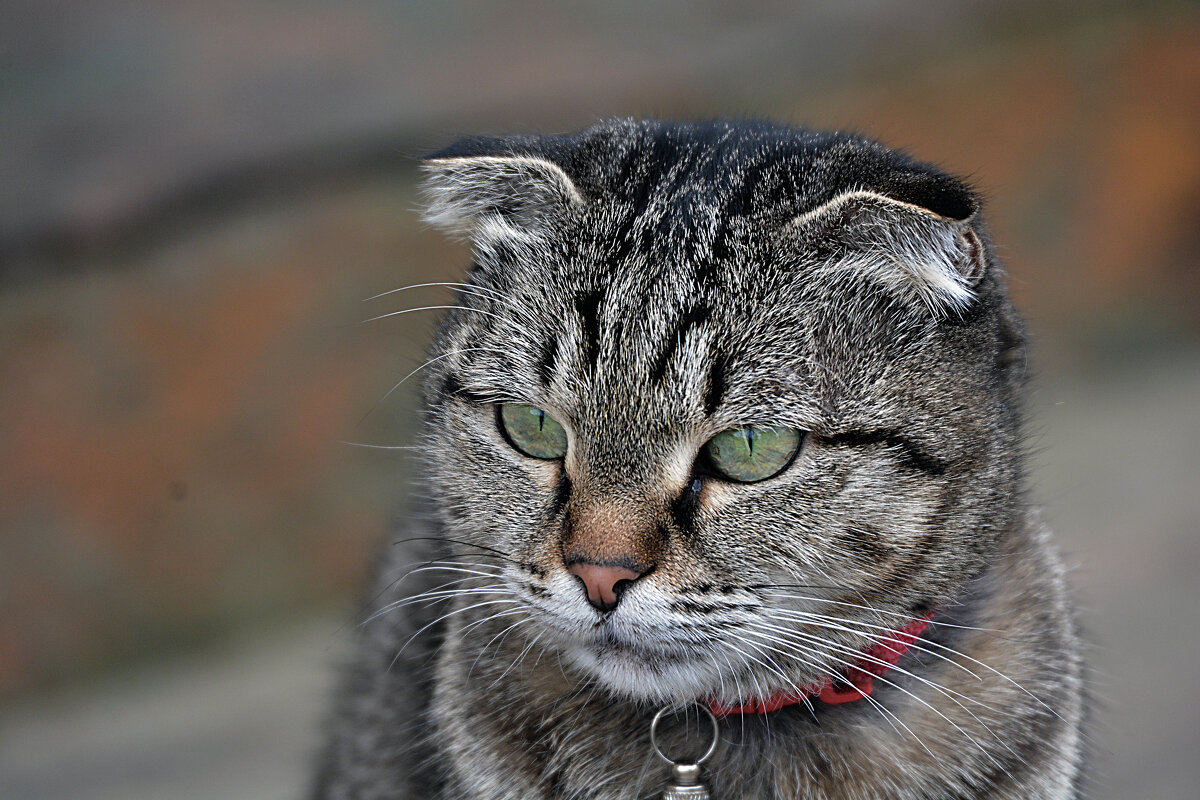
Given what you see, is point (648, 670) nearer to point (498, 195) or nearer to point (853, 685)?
point (853, 685)

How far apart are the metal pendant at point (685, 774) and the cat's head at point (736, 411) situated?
86 millimetres

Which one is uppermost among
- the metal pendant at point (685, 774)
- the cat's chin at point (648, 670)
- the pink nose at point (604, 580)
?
the pink nose at point (604, 580)

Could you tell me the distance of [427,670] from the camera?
2273 mm

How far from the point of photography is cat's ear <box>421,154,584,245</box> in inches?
72.7

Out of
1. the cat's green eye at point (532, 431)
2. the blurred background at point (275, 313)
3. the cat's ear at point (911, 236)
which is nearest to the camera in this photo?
the cat's ear at point (911, 236)

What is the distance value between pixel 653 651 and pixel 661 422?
33 centimetres

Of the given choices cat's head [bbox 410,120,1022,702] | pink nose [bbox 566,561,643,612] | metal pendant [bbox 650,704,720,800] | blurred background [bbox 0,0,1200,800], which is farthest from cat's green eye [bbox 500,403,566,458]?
blurred background [bbox 0,0,1200,800]

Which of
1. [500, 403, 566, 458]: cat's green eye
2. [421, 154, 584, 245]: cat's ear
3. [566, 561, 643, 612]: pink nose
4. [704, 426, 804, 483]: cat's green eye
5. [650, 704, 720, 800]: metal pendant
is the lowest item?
[650, 704, 720, 800]: metal pendant

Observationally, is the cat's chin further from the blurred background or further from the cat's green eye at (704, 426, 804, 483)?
the blurred background

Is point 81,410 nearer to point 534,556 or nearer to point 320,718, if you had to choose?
point 320,718

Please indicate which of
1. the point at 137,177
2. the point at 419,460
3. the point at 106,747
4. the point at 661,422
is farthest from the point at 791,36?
the point at 106,747

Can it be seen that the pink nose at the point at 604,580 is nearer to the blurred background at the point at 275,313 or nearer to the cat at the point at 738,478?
the cat at the point at 738,478

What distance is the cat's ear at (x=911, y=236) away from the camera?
1577mm

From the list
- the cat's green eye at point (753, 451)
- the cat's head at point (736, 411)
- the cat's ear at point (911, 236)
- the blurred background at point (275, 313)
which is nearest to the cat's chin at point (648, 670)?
the cat's head at point (736, 411)
